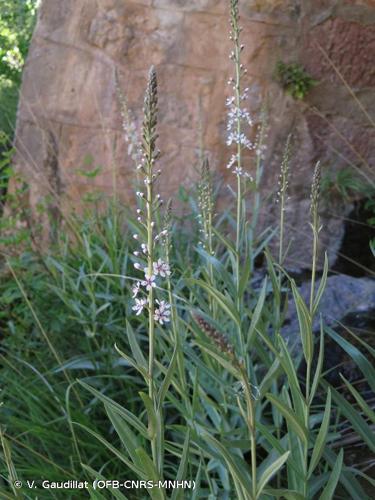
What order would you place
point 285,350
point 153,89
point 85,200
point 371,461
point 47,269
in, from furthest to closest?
point 85,200 → point 47,269 → point 371,461 → point 285,350 → point 153,89

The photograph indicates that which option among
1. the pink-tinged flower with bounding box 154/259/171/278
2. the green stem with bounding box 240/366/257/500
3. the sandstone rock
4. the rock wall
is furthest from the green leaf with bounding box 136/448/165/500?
the rock wall

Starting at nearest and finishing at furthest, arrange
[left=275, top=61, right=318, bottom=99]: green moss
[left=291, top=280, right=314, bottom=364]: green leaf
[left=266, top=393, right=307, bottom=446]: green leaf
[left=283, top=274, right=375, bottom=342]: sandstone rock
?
[left=266, top=393, right=307, bottom=446]: green leaf, [left=291, top=280, right=314, bottom=364]: green leaf, [left=283, top=274, right=375, bottom=342]: sandstone rock, [left=275, top=61, right=318, bottom=99]: green moss

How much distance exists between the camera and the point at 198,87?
14.6 feet

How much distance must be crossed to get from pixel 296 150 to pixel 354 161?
374 millimetres

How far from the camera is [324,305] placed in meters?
3.15

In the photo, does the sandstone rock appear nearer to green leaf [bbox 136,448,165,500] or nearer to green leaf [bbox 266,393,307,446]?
green leaf [bbox 266,393,307,446]

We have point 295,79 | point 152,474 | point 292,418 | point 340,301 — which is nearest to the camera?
point 152,474

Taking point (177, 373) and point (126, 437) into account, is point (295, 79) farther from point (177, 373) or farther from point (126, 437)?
point (126, 437)

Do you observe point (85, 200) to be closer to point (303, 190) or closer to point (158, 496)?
point (303, 190)

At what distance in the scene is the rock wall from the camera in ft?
13.8

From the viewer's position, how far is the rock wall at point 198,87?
13.8 feet

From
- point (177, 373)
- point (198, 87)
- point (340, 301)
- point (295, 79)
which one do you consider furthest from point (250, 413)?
point (198, 87)

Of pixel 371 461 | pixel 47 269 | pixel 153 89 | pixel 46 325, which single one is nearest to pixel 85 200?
pixel 47 269

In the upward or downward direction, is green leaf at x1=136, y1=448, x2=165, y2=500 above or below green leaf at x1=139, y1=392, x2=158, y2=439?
below
